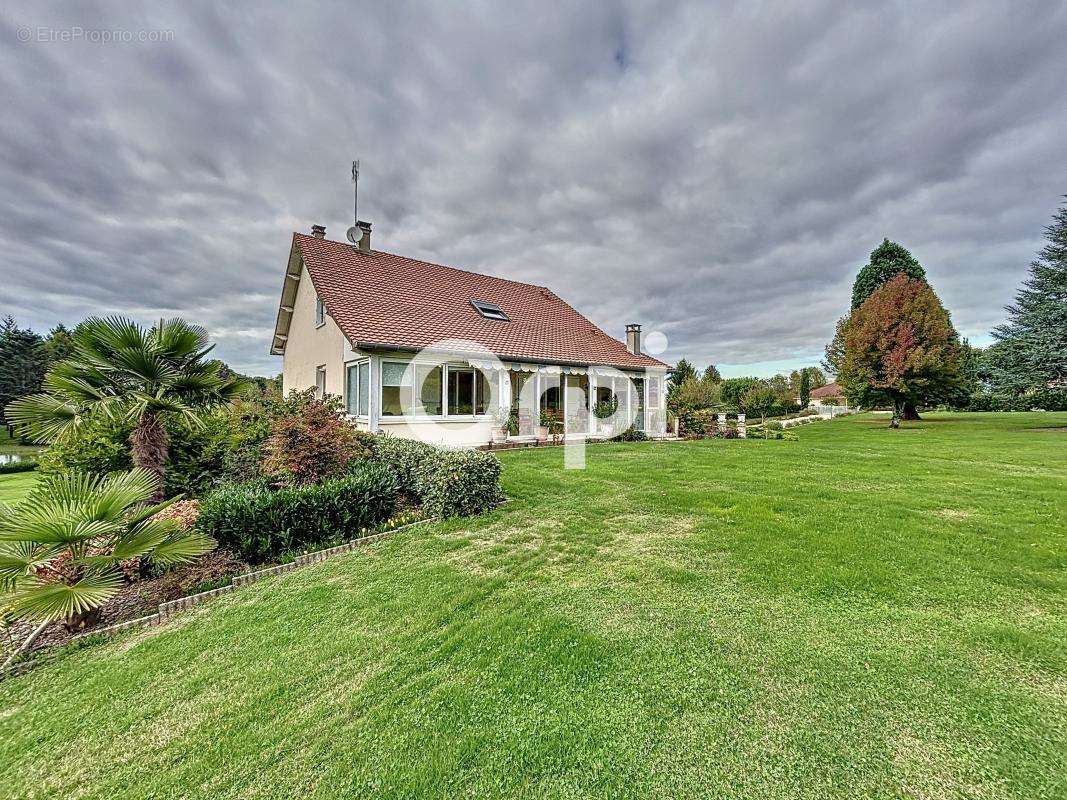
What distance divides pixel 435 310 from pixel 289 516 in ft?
36.0

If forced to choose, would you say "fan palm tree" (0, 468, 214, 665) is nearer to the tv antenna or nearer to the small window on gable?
the small window on gable

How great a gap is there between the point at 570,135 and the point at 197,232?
1698 centimetres

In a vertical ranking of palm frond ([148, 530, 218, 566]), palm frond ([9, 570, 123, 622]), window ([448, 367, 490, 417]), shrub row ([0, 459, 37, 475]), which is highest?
window ([448, 367, 490, 417])

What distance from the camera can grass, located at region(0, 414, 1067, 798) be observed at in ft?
7.01

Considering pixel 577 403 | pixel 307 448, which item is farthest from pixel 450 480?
pixel 577 403

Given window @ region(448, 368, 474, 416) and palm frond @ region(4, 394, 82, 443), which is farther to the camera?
window @ region(448, 368, 474, 416)

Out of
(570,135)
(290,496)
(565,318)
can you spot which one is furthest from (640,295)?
(290,496)

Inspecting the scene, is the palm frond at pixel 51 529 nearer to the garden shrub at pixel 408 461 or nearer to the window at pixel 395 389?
the garden shrub at pixel 408 461

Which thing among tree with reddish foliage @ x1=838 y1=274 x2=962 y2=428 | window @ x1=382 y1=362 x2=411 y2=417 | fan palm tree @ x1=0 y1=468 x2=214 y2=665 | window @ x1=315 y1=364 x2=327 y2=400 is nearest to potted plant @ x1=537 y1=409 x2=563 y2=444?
window @ x1=382 y1=362 x2=411 y2=417

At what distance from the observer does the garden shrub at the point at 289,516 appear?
5.24 metres

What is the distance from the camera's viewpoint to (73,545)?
368 cm

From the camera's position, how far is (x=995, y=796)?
6.18ft

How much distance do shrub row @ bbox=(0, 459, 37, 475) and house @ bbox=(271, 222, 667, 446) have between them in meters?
12.4

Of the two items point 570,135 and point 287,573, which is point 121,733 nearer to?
point 287,573
